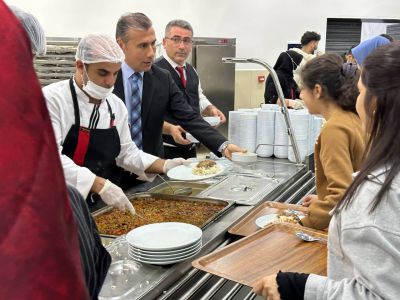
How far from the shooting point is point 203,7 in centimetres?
721

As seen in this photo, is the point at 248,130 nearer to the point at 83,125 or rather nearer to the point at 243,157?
the point at 243,157

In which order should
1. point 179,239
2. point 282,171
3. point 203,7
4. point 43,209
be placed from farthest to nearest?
1. point 203,7
2. point 282,171
3. point 179,239
4. point 43,209

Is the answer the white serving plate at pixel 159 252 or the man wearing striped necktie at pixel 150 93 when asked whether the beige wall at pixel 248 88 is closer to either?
the man wearing striped necktie at pixel 150 93

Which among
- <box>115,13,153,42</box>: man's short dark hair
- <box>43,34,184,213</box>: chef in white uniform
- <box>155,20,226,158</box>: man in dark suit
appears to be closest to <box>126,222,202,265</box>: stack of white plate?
<box>43,34,184,213</box>: chef in white uniform

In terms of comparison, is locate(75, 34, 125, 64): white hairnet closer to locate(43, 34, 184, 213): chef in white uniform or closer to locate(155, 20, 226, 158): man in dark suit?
locate(43, 34, 184, 213): chef in white uniform

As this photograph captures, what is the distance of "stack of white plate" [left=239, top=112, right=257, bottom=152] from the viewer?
2.76m

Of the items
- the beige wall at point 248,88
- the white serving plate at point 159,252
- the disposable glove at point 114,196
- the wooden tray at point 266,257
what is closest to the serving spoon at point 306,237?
the wooden tray at point 266,257

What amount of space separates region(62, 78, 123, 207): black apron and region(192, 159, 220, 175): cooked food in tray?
0.39 m

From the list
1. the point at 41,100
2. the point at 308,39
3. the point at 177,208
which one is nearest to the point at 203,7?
the point at 308,39

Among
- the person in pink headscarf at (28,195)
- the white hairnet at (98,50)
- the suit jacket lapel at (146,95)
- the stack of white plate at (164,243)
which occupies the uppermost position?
the white hairnet at (98,50)

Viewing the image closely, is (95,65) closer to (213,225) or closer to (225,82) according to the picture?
(213,225)

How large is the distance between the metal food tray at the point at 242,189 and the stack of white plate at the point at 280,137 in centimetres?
54

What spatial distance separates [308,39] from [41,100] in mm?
6203

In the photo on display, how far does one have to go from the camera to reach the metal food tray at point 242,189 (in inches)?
76.5
